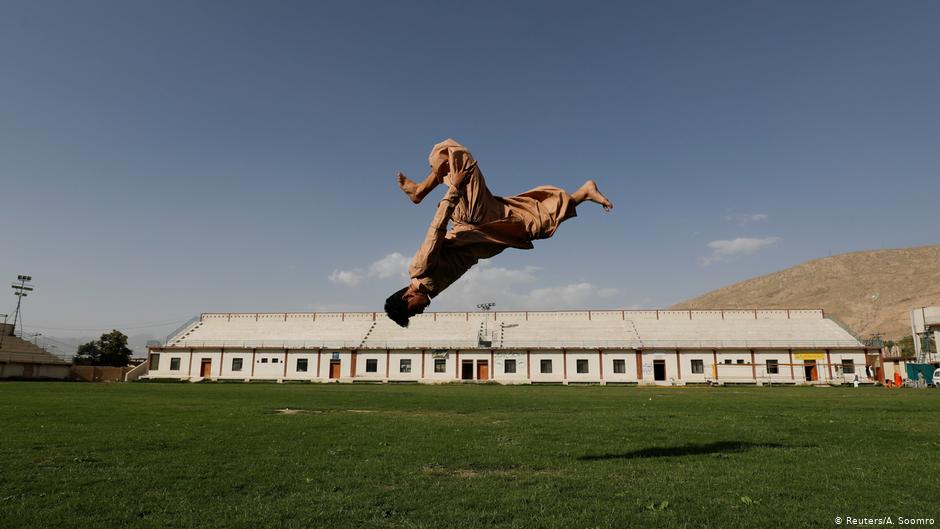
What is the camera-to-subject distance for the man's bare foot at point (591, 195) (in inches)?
250

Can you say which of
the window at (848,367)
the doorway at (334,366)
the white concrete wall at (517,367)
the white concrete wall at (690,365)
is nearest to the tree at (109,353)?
the doorway at (334,366)

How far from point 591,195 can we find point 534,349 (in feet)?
189

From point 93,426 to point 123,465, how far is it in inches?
273

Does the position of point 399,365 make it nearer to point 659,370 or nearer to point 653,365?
point 653,365

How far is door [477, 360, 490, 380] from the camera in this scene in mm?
63281

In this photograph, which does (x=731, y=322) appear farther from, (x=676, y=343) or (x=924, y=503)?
(x=924, y=503)

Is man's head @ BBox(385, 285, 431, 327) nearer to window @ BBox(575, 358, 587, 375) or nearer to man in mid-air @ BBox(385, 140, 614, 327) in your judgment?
man in mid-air @ BBox(385, 140, 614, 327)

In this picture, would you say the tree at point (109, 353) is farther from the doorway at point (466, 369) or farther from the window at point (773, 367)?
the window at point (773, 367)

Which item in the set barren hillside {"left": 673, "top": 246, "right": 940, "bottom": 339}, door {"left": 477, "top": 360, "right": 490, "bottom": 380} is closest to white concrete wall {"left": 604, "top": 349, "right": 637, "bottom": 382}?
door {"left": 477, "top": 360, "right": 490, "bottom": 380}

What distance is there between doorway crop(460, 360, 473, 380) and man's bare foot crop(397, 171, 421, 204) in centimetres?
5802

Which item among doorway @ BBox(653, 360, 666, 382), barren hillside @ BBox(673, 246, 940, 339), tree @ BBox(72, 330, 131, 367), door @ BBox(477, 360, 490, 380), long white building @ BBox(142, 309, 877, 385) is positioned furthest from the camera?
barren hillside @ BBox(673, 246, 940, 339)

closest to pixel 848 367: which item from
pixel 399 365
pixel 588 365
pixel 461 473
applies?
Answer: pixel 588 365

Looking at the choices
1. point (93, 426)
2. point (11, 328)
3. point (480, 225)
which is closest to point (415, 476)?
point (480, 225)

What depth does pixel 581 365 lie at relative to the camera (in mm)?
62031
